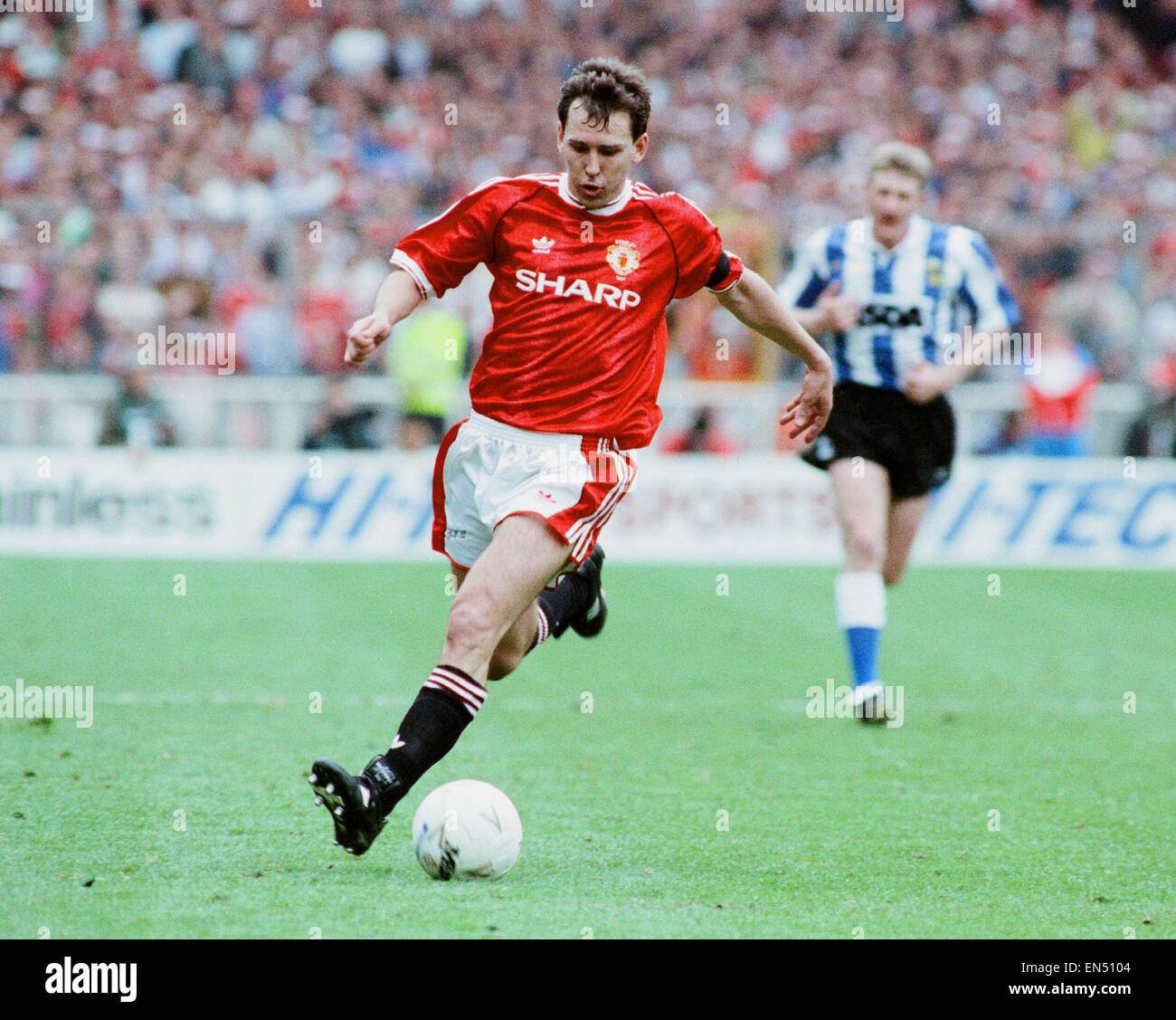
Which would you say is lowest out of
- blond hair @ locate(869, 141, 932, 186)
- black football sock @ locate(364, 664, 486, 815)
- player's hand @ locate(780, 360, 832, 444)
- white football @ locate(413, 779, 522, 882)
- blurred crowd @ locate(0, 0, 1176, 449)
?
white football @ locate(413, 779, 522, 882)

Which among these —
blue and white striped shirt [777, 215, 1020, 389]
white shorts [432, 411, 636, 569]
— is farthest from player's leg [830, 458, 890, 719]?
white shorts [432, 411, 636, 569]

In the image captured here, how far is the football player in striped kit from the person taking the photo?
7520mm

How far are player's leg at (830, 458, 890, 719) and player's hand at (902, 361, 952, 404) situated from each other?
351mm

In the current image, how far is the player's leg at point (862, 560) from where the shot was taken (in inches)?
294

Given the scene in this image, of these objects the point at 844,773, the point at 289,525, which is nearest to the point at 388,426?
the point at 289,525

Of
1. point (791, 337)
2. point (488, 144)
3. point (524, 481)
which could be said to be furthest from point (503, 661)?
point (488, 144)

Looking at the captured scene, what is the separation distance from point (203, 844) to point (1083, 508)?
10.7 metres

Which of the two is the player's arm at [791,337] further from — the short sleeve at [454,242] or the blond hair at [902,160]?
the blond hair at [902,160]

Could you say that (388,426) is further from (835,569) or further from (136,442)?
(835,569)

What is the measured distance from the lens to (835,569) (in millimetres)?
13836

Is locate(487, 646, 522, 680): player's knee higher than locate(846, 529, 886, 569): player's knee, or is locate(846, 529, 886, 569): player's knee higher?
locate(846, 529, 886, 569): player's knee

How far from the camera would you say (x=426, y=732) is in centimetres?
454

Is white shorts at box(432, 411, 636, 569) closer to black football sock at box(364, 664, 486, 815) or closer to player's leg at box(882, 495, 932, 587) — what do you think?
black football sock at box(364, 664, 486, 815)

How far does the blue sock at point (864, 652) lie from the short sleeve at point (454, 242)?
120 inches
